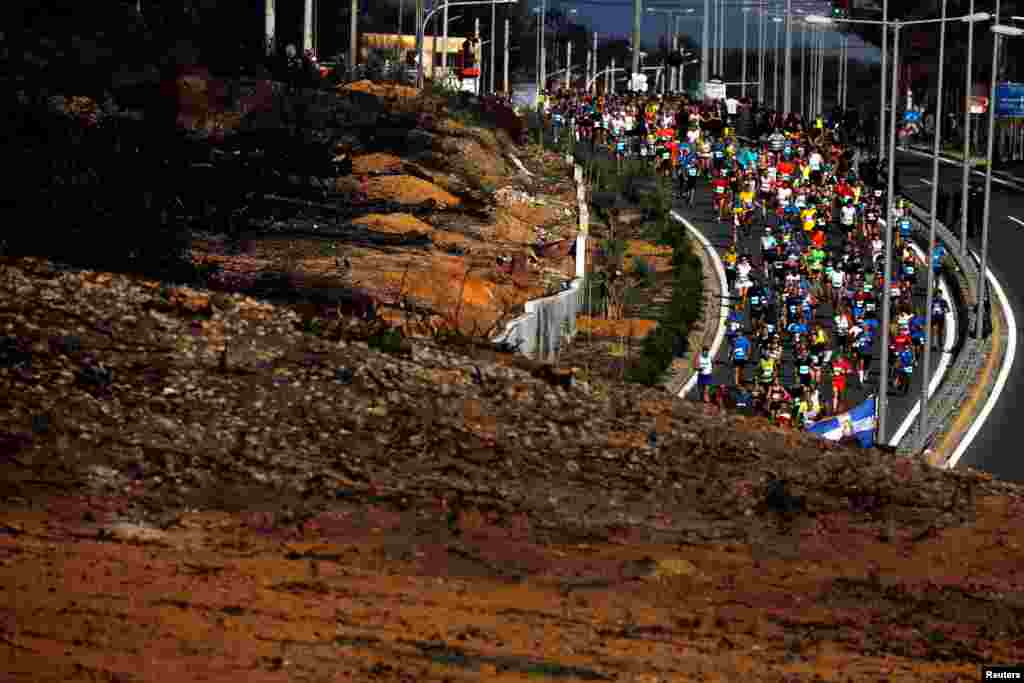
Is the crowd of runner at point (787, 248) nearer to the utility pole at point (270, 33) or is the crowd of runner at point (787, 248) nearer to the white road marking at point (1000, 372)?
the white road marking at point (1000, 372)

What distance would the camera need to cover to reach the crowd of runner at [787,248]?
4116cm

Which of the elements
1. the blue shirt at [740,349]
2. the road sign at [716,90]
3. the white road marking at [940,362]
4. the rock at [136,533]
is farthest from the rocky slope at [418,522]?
the road sign at [716,90]

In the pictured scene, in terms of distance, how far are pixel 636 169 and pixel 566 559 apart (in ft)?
187

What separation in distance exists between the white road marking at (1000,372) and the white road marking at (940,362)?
110cm

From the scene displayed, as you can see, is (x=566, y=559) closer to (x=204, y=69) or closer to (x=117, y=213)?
(x=117, y=213)

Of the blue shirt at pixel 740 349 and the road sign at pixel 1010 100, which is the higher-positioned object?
the road sign at pixel 1010 100

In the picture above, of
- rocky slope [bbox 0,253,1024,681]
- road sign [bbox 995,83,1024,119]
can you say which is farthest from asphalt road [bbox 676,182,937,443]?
road sign [bbox 995,83,1024,119]

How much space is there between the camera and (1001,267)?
6322 cm

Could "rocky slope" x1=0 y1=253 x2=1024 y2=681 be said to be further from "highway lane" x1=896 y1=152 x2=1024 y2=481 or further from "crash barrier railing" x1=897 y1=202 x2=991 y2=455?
"highway lane" x1=896 y1=152 x2=1024 y2=481

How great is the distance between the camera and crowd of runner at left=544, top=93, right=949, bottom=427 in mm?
41156

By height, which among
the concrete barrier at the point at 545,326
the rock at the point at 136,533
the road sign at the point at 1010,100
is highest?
the road sign at the point at 1010,100

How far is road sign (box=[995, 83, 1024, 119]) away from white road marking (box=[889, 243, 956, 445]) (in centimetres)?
2031

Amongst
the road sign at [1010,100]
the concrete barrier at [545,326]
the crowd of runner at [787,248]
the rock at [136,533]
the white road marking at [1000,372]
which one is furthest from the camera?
the road sign at [1010,100]

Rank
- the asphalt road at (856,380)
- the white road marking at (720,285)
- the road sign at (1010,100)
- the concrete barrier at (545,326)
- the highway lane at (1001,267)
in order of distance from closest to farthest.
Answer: the concrete barrier at (545,326) → the highway lane at (1001,267) → the asphalt road at (856,380) → the white road marking at (720,285) → the road sign at (1010,100)
